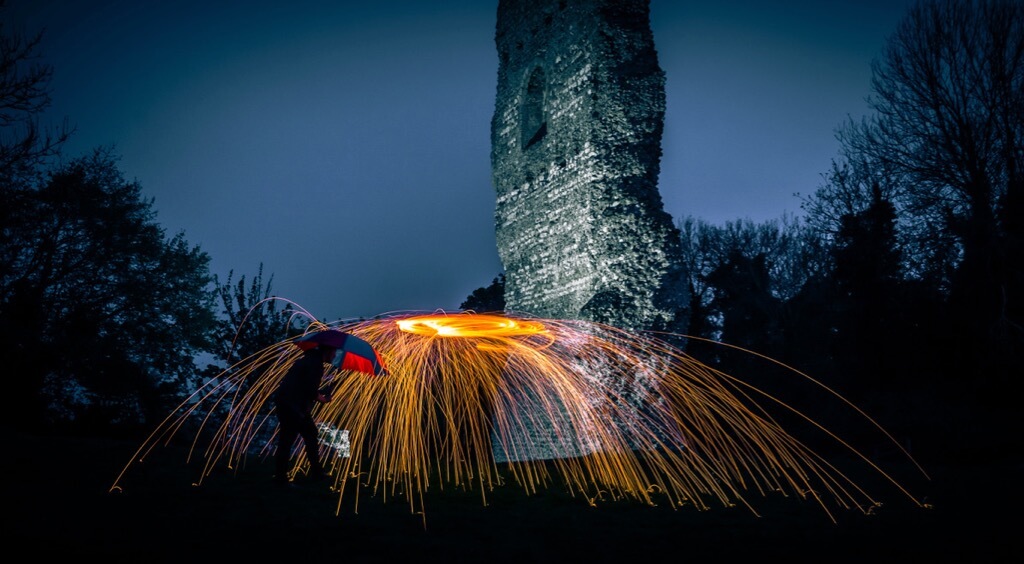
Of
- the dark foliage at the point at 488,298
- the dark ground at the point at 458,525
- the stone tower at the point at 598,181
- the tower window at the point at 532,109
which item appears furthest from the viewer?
the dark foliage at the point at 488,298

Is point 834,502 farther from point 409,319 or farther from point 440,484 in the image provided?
point 409,319

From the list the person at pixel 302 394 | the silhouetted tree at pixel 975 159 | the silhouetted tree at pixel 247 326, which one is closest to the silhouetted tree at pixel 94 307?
the silhouetted tree at pixel 247 326

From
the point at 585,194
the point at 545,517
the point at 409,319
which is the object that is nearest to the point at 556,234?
the point at 585,194

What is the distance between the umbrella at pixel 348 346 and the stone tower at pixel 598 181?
2.96 meters

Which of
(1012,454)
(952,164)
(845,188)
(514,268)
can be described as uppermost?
(845,188)

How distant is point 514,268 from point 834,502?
17.4 feet

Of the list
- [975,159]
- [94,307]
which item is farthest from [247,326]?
[975,159]

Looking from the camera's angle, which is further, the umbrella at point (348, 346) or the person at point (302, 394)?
the person at point (302, 394)

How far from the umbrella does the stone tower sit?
2.96 m

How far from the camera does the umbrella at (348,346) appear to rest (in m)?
4.50

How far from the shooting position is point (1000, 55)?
532 inches

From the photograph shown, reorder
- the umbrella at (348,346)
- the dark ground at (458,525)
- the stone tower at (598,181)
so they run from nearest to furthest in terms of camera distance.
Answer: the dark ground at (458,525) → the umbrella at (348,346) → the stone tower at (598,181)

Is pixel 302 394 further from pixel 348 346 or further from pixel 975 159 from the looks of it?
pixel 975 159

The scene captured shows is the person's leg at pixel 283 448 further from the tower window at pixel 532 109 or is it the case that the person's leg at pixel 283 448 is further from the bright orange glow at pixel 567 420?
the tower window at pixel 532 109
